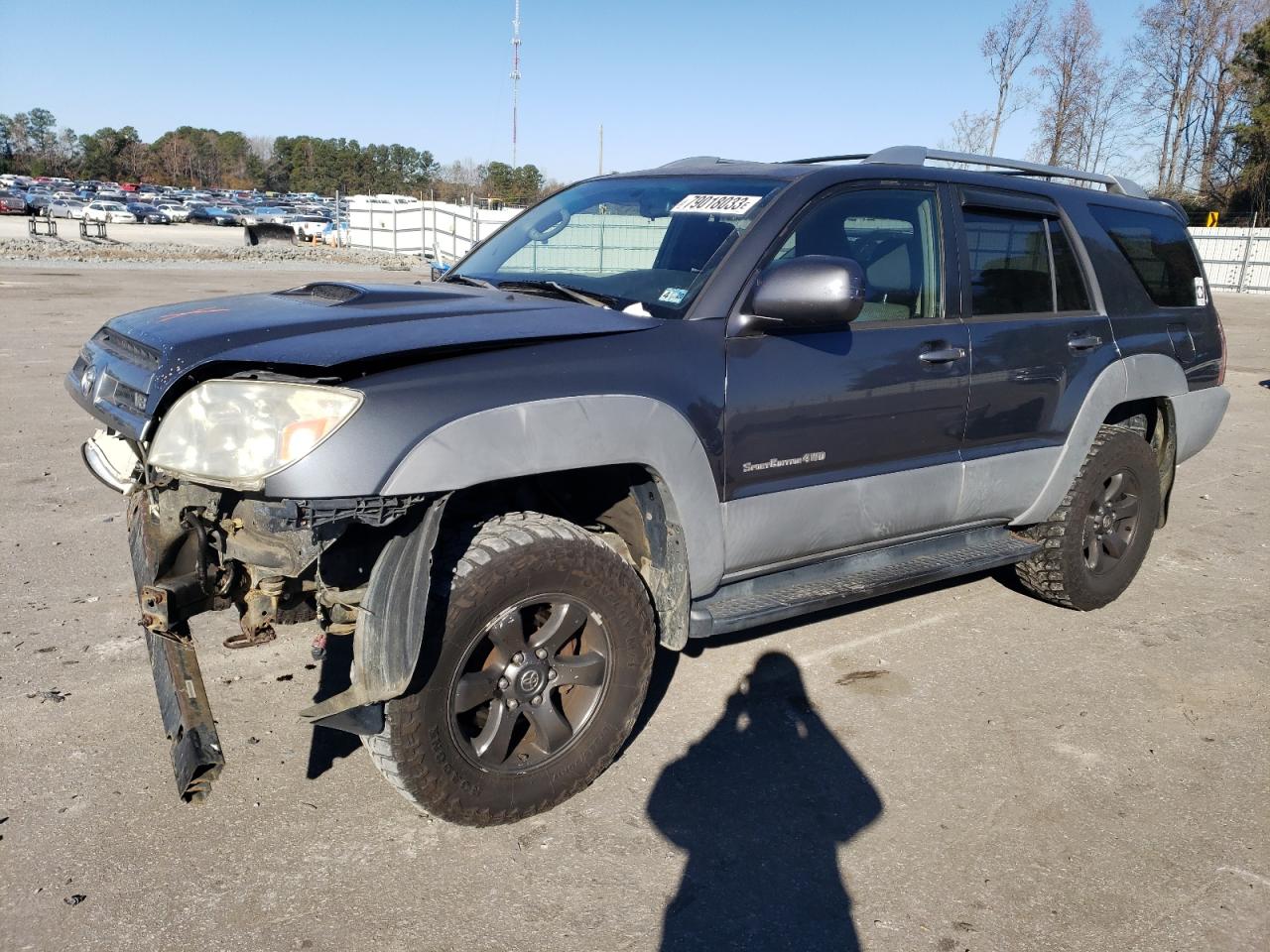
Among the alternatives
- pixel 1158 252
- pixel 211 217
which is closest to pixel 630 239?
pixel 1158 252

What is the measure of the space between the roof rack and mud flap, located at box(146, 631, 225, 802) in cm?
293

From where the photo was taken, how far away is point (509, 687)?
2938 millimetres

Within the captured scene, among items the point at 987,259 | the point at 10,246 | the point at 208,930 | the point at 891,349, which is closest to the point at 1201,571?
the point at 987,259

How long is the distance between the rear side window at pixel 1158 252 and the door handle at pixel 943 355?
1.42 meters

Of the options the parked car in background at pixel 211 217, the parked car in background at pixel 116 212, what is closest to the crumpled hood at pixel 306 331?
the parked car in background at pixel 116 212

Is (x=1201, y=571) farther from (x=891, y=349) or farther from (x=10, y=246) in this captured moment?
(x=10, y=246)

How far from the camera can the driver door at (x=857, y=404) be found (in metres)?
3.29

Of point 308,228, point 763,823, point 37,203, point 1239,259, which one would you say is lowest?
point 763,823

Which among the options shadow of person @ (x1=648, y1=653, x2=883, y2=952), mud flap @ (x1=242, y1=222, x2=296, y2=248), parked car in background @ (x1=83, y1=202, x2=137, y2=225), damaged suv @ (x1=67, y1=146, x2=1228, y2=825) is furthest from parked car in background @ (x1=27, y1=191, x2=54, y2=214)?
shadow of person @ (x1=648, y1=653, x2=883, y2=952)

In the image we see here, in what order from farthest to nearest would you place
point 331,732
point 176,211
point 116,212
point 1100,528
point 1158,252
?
point 176,211 → point 116,212 → point 1158,252 → point 1100,528 → point 331,732

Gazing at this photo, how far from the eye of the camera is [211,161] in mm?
126188

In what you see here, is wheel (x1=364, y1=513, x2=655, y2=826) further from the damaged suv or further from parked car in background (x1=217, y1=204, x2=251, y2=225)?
parked car in background (x1=217, y1=204, x2=251, y2=225)

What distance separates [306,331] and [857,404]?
1843 millimetres

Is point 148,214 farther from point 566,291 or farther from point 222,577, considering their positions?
point 222,577
